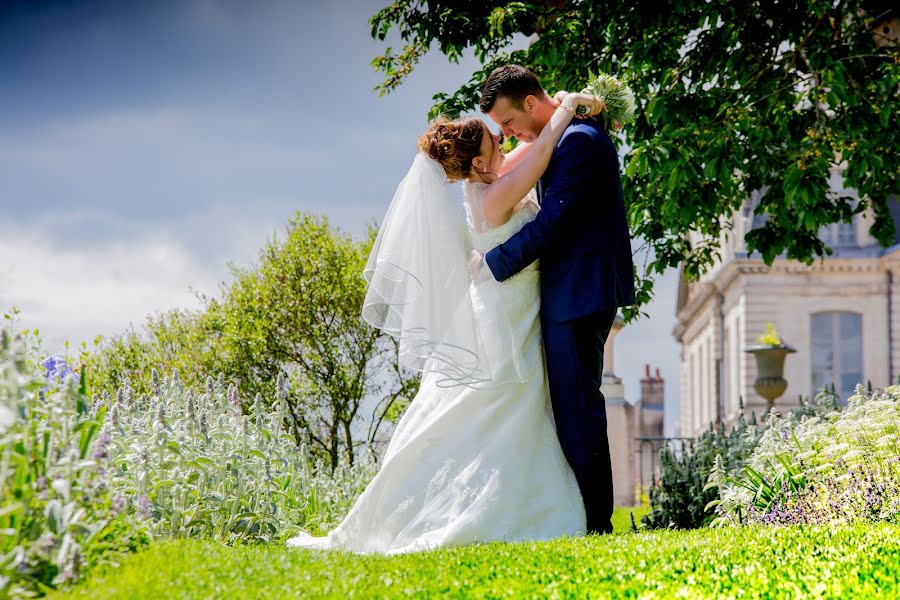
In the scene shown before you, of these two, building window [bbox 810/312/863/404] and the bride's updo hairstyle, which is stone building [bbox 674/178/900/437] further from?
the bride's updo hairstyle

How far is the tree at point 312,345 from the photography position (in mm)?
14273

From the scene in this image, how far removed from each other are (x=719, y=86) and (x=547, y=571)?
7.89m

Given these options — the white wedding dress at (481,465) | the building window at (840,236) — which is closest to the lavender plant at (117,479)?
the white wedding dress at (481,465)

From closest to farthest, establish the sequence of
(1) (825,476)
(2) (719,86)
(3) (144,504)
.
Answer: (3) (144,504) < (1) (825,476) < (2) (719,86)

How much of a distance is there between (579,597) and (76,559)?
1825 millimetres

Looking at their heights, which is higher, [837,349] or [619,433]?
[837,349]

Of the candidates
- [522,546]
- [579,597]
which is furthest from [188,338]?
[579,597]

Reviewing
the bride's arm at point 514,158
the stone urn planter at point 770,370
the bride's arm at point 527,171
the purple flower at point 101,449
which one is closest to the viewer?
the purple flower at point 101,449

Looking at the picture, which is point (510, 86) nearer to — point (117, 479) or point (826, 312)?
point (117, 479)

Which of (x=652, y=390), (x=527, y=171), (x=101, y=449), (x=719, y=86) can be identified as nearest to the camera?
(x=101, y=449)

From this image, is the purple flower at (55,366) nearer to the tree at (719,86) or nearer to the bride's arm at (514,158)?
the bride's arm at (514,158)

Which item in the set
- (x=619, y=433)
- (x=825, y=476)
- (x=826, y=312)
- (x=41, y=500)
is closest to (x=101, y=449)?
(x=41, y=500)

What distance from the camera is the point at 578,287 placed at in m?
5.39

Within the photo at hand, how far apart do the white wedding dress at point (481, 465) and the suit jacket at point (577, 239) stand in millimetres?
158
